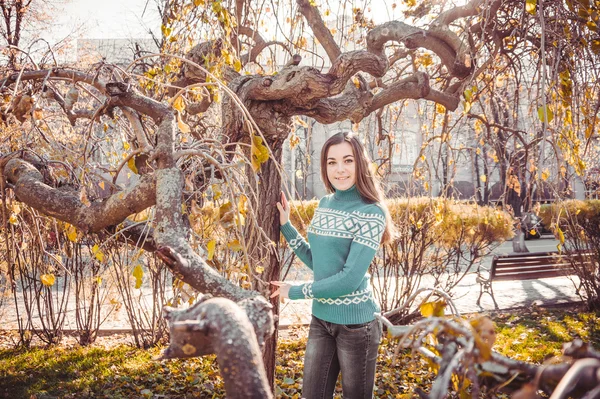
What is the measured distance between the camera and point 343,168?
7.26 feet

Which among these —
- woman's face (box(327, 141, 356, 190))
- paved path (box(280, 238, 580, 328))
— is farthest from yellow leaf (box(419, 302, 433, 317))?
paved path (box(280, 238, 580, 328))

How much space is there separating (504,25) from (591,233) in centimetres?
366

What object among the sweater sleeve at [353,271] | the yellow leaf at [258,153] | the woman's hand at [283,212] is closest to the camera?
the yellow leaf at [258,153]

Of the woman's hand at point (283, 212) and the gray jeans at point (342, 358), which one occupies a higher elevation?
the woman's hand at point (283, 212)

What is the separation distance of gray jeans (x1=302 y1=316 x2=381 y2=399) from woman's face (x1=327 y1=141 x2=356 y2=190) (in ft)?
2.11

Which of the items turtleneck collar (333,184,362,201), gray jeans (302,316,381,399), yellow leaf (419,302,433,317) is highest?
turtleneck collar (333,184,362,201)

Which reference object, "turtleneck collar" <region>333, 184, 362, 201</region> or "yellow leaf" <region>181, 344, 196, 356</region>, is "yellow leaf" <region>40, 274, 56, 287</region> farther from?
"yellow leaf" <region>181, 344, 196, 356</region>

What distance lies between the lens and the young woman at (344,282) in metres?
2.01

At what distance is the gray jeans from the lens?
203 centimetres

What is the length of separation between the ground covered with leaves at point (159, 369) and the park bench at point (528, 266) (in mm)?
852

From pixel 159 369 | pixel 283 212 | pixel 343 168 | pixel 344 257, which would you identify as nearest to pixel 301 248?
pixel 283 212

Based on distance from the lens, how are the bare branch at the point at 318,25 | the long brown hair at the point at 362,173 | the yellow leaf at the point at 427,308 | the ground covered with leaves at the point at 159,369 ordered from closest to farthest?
the yellow leaf at the point at 427,308
the long brown hair at the point at 362,173
the bare branch at the point at 318,25
the ground covered with leaves at the point at 159,369

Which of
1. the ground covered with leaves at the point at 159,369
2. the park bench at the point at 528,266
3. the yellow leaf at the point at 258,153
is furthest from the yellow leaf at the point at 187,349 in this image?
the park bench at the point at 528,266

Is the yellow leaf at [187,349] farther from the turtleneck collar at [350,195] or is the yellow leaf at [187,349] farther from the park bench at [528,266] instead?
the park bench at [528,266]
